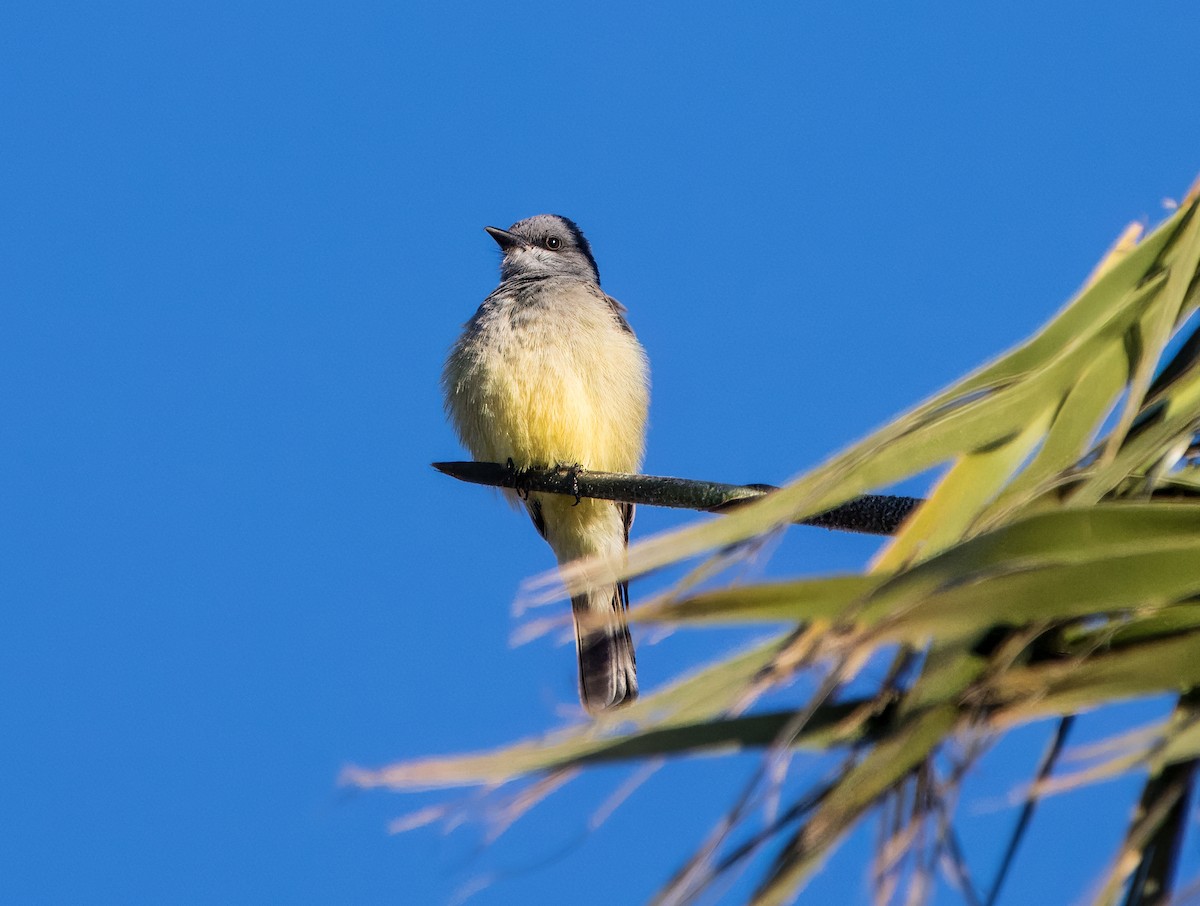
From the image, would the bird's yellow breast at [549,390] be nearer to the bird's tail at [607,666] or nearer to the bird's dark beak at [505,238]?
the bird's tail at [607,666]

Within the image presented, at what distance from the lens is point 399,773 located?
2.17 meters

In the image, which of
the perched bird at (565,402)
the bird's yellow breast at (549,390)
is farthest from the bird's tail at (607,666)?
the bird's yellow breast at (549,390)

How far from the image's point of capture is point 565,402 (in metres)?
8.39

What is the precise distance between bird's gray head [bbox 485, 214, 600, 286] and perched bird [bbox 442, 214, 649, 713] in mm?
411

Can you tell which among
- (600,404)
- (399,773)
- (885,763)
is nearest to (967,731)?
(885,763)

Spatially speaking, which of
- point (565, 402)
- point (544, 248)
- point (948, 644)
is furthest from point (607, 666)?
point (948, 644)

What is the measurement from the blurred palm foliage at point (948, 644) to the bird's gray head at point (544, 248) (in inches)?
298

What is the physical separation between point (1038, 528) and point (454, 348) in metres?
7.29

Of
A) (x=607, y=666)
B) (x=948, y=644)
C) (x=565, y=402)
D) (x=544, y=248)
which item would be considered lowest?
(x=948, y=644)

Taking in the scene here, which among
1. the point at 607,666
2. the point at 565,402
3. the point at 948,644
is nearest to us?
the point at 948,644

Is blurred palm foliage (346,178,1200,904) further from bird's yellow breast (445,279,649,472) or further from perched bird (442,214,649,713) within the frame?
bird's yellow breast (445,279,649,472)

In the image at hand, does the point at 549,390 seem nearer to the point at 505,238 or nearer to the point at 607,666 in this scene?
the point at 607,666

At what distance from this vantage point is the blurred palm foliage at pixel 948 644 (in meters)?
2.10

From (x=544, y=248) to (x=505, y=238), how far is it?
0.95 ft
